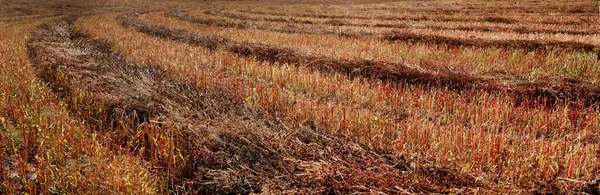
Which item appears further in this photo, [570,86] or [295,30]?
[295,30]

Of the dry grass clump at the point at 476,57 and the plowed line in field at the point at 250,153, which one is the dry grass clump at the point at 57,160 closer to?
the plowed line in field at the point at 250,153

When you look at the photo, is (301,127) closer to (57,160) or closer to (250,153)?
(250,153)

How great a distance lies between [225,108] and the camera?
433 cm

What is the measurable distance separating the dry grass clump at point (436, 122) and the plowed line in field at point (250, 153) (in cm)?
28

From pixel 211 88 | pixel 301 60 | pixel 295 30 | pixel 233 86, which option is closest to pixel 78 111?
pixel 211 88

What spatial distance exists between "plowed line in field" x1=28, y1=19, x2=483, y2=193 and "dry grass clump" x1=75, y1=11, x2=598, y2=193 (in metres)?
0.28

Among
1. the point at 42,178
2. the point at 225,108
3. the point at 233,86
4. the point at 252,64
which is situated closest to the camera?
the point at 42,178

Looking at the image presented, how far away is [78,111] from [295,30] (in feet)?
37.2

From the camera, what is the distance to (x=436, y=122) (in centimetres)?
451

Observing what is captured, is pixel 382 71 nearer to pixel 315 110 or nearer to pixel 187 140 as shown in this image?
pixel 315 110

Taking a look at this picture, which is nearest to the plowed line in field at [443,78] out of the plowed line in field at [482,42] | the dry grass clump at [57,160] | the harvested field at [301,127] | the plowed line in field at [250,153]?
the harvested field at [301,127]

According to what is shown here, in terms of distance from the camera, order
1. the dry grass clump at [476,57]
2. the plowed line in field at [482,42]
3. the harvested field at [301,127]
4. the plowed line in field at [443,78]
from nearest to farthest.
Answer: the harvested field at [301,127] → the plowed line in field at [443,78] → the dry grass clump at [476,57] → the plowed line in field at [482,42]

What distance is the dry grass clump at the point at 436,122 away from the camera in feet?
9.80

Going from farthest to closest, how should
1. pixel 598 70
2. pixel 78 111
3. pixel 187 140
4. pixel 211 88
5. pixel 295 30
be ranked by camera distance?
pixel 295 30 < pixel 598 70 < pixel 211 88 < pixel 78 111 < pixel 187 140
